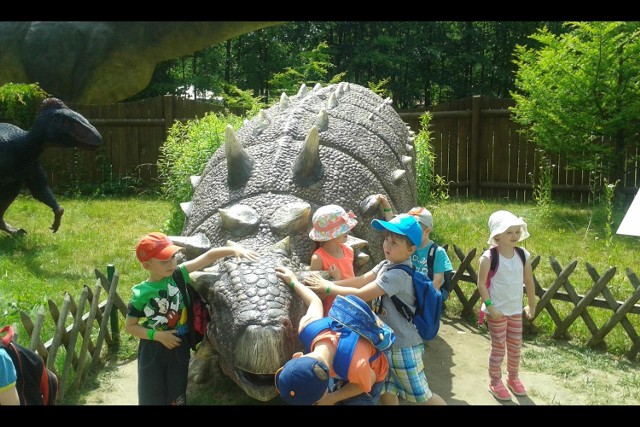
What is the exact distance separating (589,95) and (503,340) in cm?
733

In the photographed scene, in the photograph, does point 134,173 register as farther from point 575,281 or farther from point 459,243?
point 575,281

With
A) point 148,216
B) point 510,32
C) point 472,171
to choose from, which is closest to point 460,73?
point 510,32

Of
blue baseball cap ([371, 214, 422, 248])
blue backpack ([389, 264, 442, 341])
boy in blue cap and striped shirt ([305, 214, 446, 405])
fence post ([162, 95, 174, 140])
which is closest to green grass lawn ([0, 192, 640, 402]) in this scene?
fence post ([162, 95, 174, 140])

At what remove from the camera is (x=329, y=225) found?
3932 mm

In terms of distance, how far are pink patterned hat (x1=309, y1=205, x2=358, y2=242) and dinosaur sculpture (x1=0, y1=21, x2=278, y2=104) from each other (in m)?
2.03

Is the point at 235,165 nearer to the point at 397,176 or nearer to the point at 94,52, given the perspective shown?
the point at 397,176

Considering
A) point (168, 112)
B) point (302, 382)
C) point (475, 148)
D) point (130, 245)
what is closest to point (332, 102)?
point (302, 382)

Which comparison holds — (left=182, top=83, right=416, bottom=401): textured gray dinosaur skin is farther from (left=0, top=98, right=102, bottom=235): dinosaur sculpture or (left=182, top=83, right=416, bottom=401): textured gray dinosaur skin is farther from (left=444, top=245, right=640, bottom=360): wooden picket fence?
(left=0, top=98, right=102, bottom=235): dinosaur sculpture

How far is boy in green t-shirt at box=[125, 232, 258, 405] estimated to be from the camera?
358 centimetres

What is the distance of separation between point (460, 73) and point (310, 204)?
1985 centimetres

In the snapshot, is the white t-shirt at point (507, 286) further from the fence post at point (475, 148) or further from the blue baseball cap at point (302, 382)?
the fence post at point (475, 148)

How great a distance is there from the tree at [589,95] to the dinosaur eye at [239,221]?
831 centimetres

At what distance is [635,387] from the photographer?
485 centimetres

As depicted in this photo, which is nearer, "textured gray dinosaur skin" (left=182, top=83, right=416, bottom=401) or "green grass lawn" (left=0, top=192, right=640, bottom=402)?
"textured gray dinosaur skin" (left=182, top=83, right=416, bottom=401)
